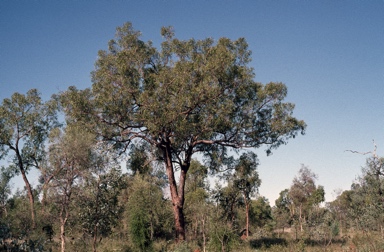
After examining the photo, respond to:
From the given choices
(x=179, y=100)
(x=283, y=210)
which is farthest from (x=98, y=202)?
(x=283, y=210)

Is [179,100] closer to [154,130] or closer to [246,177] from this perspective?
[154,130]

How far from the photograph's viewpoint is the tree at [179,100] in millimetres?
21589

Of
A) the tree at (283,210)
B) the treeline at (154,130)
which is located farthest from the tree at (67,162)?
the tree at (283,210)

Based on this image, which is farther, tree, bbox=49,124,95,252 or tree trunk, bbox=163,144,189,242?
tree trunk, bbox=163,144,189,242

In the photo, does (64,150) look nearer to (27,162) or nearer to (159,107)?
(159,107)

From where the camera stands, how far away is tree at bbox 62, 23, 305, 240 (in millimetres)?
21589

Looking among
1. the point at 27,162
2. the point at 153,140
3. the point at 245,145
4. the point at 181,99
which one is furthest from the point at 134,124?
the point at 27,162

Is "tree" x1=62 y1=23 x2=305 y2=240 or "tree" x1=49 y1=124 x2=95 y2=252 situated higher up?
"tree" x1=62 y1=23 x2=305 y2=240

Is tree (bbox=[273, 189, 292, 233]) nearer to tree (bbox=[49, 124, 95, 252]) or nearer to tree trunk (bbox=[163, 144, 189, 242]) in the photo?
tree trunk (bbox=[163, 144, 189, 242])

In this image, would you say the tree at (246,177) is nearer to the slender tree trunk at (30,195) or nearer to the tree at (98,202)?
the tree at (98,202)

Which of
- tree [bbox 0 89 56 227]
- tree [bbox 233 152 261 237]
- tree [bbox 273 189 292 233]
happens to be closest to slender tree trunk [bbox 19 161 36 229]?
tree [bbox 0 89 56 227]

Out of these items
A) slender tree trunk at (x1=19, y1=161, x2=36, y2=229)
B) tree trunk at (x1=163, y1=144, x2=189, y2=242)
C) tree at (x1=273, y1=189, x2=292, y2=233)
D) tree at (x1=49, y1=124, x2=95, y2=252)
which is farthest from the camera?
tree at (x1=273, y1=189, x2=292, y2=233)

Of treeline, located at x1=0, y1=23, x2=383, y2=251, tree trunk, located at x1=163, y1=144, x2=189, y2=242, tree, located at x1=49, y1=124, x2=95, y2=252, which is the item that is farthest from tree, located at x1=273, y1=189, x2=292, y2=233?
tree, located at x1=49, y1=124, x2=95, y2=252

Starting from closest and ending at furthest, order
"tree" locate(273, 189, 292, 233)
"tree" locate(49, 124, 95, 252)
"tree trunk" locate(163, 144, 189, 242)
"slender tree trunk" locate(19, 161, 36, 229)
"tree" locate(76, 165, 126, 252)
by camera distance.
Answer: "tree" locate(49, 124, 95, 252) < "tree" locate(76, 165, 126, 252) < "tree trunk" locate(163, 144, 189, 242) < "slender tree trunk" locate(19, 161, 36, 229) < "tree" locate(273, 189, 292, 233)
